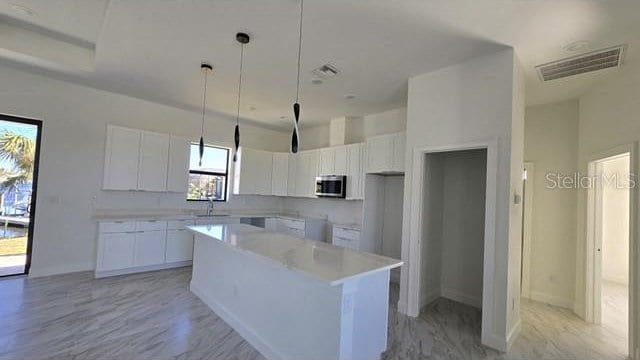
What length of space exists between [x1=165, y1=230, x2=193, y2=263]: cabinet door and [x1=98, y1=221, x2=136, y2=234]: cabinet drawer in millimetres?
574

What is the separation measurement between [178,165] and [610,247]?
325 inches

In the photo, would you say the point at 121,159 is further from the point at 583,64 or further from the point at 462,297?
the point at 583,64

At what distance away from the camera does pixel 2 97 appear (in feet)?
13.8

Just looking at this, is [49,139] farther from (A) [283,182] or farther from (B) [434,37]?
(B) [434,37]

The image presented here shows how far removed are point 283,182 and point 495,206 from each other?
4.46 metres

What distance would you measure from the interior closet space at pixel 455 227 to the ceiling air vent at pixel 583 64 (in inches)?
46.9

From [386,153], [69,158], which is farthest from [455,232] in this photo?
[69,158]

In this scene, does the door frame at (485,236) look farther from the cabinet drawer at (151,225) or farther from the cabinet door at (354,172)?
the cabinet drawer at (151,225)

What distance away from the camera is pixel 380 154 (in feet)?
15.3

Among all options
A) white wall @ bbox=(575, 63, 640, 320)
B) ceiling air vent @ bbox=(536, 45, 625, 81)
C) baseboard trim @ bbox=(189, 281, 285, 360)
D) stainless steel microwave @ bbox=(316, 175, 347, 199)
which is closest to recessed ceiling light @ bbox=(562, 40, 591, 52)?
ceiling air vent @ bbox=(536, 45, 625, 81)

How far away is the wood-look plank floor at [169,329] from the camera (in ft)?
8.66

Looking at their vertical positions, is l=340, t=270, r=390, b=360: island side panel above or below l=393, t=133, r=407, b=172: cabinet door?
below

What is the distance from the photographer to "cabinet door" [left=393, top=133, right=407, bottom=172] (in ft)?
14.2

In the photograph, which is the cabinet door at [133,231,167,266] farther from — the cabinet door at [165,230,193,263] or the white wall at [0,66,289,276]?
the white wall at [0,66,289,276]
